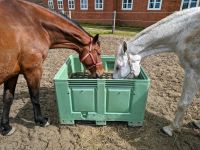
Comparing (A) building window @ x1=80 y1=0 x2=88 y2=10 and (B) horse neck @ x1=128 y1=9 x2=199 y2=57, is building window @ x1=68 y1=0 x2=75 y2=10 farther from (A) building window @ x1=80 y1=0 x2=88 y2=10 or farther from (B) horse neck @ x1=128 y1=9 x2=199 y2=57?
(B) horse neck @ x1=128 y1=9 x2=199 y2=57

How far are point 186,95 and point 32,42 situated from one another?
2.30 metres

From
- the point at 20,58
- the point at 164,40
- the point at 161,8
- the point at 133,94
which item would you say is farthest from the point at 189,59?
the point at 161,8

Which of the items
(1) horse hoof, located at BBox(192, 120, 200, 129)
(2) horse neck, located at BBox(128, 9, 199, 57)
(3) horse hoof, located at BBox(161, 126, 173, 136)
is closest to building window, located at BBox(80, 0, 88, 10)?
(2) horse neck, located at BBox(128, 9, 199, 57)

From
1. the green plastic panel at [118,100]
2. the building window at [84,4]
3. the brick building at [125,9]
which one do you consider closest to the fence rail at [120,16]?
the brick building at [125,9]

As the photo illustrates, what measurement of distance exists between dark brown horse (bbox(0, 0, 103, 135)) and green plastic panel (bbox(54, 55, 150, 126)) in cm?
37

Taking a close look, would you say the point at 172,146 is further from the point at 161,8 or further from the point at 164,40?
the point at 161,8

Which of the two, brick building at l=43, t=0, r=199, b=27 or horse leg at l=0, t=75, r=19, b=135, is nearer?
horse leg at l=0, t=75, r=19, b=135

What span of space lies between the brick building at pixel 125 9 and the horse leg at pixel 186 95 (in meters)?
14.1

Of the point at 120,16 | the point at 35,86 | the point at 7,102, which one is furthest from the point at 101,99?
the point at 120,16

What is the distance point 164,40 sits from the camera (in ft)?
10.4

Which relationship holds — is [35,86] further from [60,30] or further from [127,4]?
[127,4]

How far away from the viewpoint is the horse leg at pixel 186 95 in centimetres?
291

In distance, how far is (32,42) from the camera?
2.81 metres

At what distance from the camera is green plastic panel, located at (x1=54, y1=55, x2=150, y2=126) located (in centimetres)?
309
